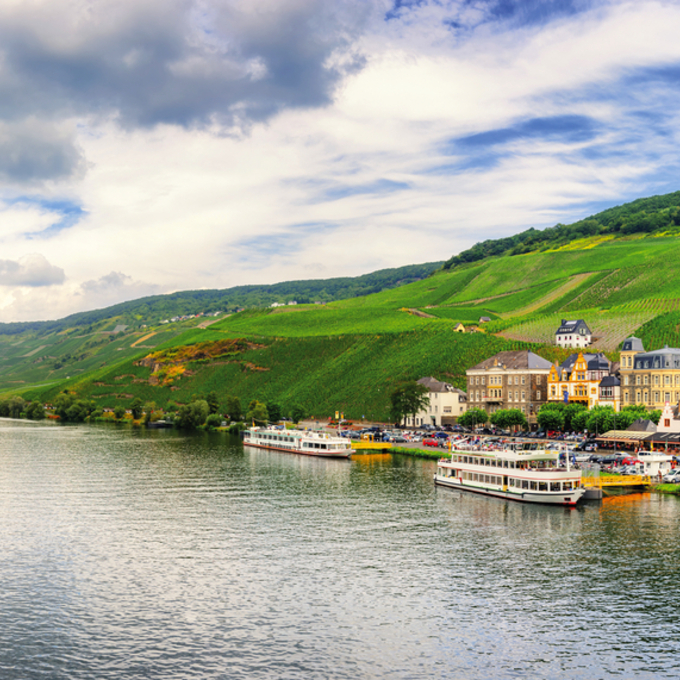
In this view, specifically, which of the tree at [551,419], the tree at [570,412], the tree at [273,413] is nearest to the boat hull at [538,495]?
the tree at [551,419]

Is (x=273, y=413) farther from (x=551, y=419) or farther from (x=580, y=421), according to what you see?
(x=580, y=421)

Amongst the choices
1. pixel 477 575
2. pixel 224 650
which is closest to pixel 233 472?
pixel 477 575

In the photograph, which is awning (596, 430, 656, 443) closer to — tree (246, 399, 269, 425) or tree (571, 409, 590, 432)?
tree (571, 409, 590, 432)

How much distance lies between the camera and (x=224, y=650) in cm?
3547

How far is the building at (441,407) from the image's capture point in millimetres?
153875

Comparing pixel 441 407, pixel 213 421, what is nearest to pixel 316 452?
pixel 441 407

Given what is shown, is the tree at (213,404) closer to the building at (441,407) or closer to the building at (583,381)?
the building at (441,407)

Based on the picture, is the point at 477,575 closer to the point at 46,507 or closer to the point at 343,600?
the point at 343,600

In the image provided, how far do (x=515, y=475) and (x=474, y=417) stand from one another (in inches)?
2508

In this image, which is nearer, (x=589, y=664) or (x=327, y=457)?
(x=589, y=664)

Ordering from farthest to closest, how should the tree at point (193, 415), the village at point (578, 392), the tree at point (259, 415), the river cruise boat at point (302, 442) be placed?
the tree at point (193, 415) < the tree at point (259, 415) < the river cruise boat at point (302, 442) < the village at point (578, 392)

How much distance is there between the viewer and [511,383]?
14988 cm

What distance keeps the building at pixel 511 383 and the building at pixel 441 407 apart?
290 centimetres

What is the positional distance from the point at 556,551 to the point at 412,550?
1077cm
